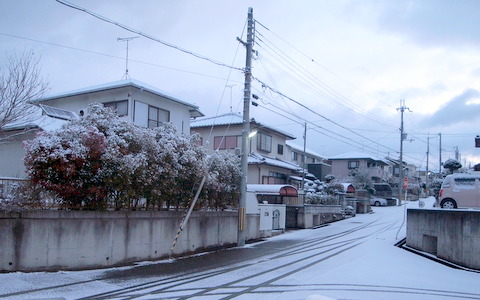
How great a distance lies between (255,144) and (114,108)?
15106mm

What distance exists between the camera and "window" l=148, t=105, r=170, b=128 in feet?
78.7

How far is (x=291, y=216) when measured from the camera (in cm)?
2716

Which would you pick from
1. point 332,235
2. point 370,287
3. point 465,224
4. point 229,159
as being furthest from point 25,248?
point 332,235

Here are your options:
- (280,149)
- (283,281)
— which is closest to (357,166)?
(280,149)

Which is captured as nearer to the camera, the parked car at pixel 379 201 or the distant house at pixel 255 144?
the distant house at pixel 255 144

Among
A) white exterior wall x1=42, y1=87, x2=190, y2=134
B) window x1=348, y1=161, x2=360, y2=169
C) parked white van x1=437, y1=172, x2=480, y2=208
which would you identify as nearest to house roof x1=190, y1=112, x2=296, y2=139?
white exterior wall x1=42, y1=87, x2=190, y2=134

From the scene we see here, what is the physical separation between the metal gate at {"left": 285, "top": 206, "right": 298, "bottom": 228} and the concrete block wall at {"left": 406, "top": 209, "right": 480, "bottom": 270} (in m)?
9.13

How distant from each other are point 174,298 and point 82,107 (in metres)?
18.8

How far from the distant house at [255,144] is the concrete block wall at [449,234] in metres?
15.1

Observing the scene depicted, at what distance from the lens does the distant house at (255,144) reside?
1289 inches

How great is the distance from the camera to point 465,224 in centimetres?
1460

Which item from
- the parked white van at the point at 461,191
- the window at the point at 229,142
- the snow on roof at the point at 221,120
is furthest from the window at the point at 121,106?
the parked white van at the point at 461,191

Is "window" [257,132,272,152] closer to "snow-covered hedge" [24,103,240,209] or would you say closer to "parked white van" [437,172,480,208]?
"parked white van" [437,172,480,208]

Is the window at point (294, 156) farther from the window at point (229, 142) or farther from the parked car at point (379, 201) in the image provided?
the window at point (229, 142)
